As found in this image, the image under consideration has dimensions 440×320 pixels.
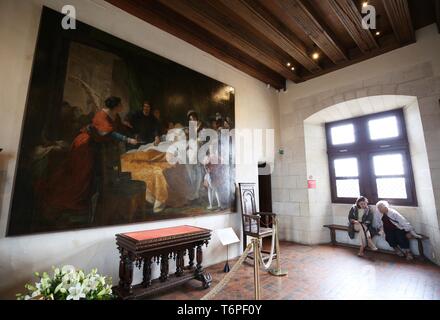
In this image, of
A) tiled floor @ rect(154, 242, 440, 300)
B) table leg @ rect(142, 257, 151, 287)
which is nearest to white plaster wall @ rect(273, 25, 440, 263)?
tiled floor @ rect(154, 242, 440, 300)

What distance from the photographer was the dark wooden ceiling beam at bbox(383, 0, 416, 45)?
11.5ft

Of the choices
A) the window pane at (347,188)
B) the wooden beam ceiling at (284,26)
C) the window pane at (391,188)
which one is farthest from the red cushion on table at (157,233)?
the window pane at (391,188)

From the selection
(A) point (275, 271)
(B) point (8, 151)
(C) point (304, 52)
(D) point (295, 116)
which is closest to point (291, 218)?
(A) point (275, 271)

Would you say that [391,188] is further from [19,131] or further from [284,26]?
[19,131]

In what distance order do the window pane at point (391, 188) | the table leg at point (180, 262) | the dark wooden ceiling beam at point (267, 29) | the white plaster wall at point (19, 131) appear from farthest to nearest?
1. the window pane at point (391, 188)
2. the dark wooden ceiling beam at point (267, 29)
3. the table leg at point (180, 262)
4. the white plaster wall at point (19, 131)

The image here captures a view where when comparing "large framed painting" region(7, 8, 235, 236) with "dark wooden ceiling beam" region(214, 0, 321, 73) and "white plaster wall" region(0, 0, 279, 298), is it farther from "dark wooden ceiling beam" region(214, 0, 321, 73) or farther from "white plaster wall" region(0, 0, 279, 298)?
"dark wooden ceiling beam" region(214, 0, 321, 73)

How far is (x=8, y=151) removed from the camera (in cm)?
238

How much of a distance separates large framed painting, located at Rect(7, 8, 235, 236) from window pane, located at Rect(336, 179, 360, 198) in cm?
376

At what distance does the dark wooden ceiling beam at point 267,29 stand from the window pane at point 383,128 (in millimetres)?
2123

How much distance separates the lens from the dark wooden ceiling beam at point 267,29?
3.44 meters

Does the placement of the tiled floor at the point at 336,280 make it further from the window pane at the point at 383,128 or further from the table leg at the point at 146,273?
the window pane at the point at 383,128

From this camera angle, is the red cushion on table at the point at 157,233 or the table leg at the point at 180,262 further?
the table leg at the point at 180,262

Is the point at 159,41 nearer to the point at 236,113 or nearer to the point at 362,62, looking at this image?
the point at 236,113

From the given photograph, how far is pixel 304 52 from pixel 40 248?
5813mm
